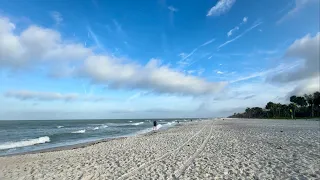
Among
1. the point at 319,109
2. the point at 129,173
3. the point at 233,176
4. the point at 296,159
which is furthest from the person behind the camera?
the point at 319,109

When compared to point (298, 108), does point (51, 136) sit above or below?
below

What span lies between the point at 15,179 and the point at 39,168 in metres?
1.76

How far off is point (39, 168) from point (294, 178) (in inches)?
370

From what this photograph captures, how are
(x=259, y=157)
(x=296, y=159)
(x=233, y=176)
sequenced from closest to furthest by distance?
(x=233, y=176) < (x=296, y=159) < (x=259, y=157)

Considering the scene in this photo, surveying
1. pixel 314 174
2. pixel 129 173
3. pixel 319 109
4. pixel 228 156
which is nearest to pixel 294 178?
pixel 314 174

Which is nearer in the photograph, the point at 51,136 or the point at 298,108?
the point at 51,136

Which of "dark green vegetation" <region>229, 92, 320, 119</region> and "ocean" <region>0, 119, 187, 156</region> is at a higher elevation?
"dark green vegetation" <region>229, 92, 320, 119</region>

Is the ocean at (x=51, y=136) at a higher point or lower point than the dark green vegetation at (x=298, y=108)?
lower

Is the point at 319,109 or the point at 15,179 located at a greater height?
the point at 319,109

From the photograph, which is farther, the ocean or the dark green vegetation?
the dark green vegetation

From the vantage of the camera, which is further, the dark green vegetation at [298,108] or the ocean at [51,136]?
the dark green vegetation at [298,108]

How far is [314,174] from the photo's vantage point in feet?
24.5

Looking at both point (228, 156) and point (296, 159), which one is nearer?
point (296, 159)

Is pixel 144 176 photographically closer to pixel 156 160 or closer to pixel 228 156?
pixel 156 160
